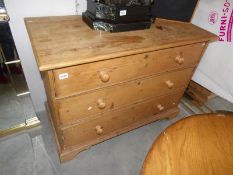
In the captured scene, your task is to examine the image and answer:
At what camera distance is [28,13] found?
116 cm

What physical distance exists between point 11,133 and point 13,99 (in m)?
0.28

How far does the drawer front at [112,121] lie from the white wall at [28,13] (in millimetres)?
587

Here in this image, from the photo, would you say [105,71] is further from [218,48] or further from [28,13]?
[218,48]

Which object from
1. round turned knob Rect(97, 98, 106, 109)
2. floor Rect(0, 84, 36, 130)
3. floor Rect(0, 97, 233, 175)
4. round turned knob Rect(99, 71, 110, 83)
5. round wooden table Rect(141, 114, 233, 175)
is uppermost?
round turned knob Rect(99, 71, 110, 83)

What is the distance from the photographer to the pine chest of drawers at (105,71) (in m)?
0.90

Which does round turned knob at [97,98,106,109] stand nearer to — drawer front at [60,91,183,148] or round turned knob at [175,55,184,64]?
drawer front at [60,91,183,148]

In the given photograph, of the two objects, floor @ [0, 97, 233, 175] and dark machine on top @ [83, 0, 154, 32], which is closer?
dark machine on top @ [83, 0, 154, 32]

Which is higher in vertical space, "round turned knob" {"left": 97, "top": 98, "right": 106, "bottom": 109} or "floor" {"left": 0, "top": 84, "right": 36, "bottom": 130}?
"round turned knob" {"left": 97, "top": 98, "right": 106, "bottom": 109}

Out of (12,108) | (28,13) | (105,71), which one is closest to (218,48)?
(105,71)

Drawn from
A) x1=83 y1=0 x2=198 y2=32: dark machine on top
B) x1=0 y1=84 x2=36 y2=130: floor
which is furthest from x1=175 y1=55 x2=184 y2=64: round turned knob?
x1=0 y1=84 x2=36 y2=130: floor

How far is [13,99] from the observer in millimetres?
1473

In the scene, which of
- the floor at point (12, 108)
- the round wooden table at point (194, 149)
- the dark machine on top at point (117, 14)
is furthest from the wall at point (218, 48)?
the floor at point (12, 108)

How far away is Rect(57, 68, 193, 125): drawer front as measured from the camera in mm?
1056

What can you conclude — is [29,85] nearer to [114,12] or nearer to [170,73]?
[114,12]
